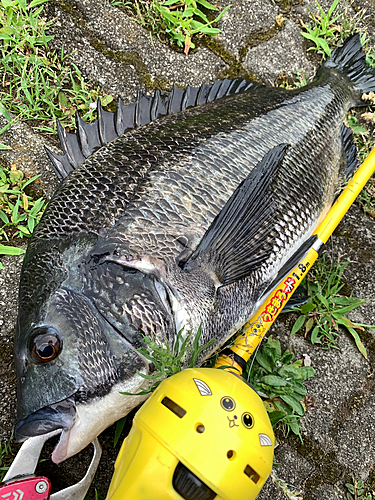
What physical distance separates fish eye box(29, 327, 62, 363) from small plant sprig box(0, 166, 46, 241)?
0.97 meters

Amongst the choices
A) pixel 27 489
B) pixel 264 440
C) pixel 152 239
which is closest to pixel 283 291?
pixel 152 239

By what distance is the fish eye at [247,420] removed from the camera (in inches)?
52.2

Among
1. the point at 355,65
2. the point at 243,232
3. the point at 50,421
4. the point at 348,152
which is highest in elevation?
the point at 355,65

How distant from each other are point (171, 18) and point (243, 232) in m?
1.96

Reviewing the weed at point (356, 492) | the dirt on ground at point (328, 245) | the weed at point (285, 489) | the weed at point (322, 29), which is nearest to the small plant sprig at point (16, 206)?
the dirt on ground at point (328, 245)

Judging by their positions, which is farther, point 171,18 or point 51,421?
point 171,18

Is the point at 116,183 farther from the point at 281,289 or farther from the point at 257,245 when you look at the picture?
the point at 281,289

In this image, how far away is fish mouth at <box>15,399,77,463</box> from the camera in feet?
4.87

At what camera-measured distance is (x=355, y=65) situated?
3.05m

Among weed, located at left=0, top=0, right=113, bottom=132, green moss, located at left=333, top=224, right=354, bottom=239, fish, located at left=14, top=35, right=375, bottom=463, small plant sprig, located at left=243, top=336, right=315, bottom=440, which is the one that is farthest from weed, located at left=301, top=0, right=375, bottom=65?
small plant sprig, located at left=243, top=336, right=315, bottom=440

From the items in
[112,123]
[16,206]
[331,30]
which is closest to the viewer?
[112,123]

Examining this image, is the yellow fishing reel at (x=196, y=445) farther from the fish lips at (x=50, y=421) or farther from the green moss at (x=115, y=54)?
the green moss at (x=115, y=54)

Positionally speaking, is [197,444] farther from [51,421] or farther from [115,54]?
[115,54]

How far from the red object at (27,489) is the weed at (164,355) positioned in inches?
21.6
